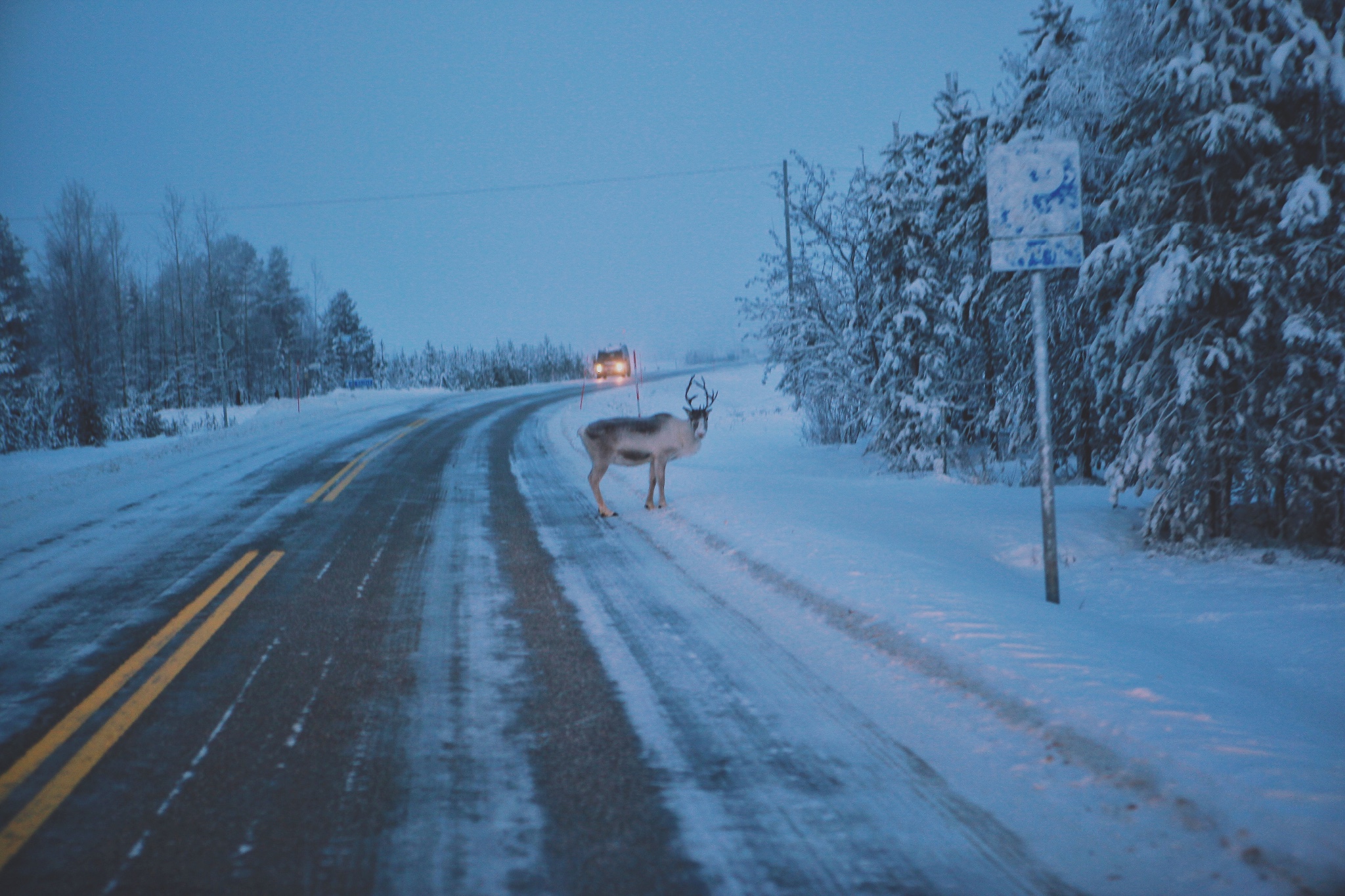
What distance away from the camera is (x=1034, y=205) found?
5.66 m

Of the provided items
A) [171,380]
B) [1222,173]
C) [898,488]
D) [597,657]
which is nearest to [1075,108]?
[1222,173]

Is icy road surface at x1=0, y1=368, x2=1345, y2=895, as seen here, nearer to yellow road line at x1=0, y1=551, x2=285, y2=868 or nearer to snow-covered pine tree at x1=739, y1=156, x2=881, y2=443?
yellow road line at x1=0, y1=551, x2=285, y2=868

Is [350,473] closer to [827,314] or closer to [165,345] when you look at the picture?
[827,314]

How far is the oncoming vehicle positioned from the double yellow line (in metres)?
31.5

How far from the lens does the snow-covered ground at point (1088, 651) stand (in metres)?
2.89

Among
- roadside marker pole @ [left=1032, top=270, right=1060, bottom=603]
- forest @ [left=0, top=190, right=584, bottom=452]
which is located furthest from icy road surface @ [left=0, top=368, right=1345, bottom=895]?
forest @ [left=0, top=190, right=584, bottom=452]

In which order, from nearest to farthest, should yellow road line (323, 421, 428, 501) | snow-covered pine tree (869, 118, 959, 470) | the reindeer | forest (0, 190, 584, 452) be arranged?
1. the reindeer
2. yellow road line (323, 421, 428, 501)
3. snow-covered pine tree (869, 118, 959, 470)
4. forest (0, 190, 584, 452)

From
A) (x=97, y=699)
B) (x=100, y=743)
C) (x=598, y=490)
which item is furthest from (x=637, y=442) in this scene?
(x=100, y=743)

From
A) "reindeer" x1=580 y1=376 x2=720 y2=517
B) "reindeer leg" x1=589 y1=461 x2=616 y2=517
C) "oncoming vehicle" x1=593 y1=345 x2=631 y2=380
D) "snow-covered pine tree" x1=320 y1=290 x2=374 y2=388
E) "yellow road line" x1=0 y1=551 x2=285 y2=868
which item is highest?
"snow-covered pine tree" x1=320 y1=290 x2=374 y2=388

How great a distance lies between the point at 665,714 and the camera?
4.02 meters

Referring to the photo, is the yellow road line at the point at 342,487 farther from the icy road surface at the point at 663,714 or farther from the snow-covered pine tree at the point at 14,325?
the snow-covered pine tree at the point at 14,325

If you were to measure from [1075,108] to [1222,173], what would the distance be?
2.98 meters

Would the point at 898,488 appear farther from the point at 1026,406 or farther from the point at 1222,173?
the point at 1222,173

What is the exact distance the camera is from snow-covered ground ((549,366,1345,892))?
2889mm
